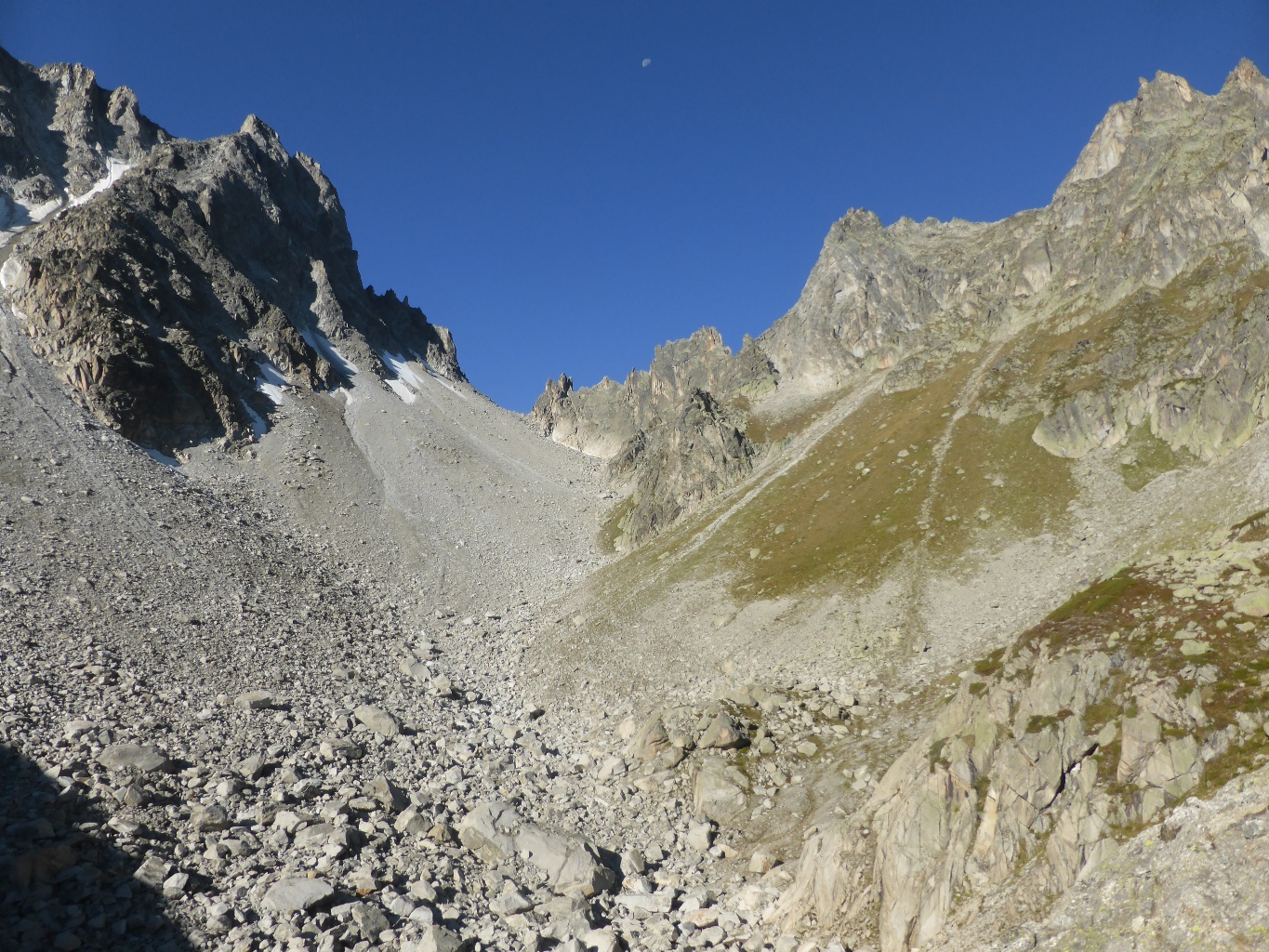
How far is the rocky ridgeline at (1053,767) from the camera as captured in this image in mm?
16922

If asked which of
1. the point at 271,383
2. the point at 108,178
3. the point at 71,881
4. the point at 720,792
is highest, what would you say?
the point at 108,178

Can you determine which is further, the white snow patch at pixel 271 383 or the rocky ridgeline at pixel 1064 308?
the white snow patch at pixel 271 383

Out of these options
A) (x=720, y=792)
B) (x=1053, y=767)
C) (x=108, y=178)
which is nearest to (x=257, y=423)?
(x=720, y=792)

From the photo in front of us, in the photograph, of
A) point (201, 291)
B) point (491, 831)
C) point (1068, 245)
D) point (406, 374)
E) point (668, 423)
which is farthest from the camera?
point (406, 374)

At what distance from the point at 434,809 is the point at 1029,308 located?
114 metres

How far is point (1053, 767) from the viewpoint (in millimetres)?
19141

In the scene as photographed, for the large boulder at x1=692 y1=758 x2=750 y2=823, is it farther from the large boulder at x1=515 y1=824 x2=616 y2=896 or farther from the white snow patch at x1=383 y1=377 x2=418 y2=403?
the white snow patch at x1=383 y1=377 x2=418 y2=403

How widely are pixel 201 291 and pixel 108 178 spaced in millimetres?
57981

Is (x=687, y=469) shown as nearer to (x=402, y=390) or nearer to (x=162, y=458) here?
(x=162, y=458)

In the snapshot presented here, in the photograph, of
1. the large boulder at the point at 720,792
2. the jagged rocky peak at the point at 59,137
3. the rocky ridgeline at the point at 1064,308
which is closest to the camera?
the large boulder at the point at 720,792

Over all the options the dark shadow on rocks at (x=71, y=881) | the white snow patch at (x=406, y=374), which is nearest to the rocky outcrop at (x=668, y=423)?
the white snow patch at (x=406, y=374)

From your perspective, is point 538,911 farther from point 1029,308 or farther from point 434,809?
point 1029,308

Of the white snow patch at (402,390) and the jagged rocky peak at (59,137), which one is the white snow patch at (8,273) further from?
the white snow patch at (402,390)

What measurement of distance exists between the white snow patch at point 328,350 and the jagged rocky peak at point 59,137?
163ft
